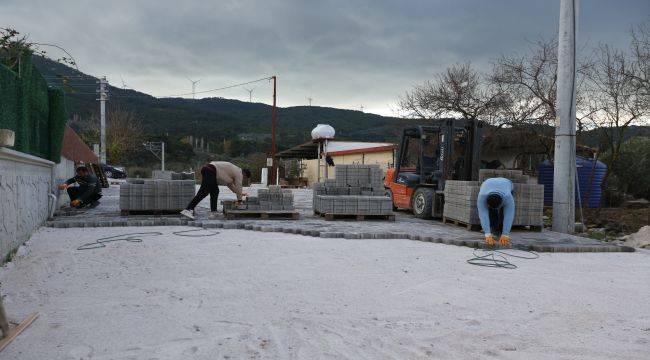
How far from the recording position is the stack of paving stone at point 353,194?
12.0m

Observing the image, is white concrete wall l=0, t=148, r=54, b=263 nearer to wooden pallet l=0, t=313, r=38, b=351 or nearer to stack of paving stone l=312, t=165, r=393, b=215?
wooden pallet l=0, t=313, r=38, b=351

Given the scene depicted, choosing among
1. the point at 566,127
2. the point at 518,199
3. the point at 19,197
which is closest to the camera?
the point at 19,197

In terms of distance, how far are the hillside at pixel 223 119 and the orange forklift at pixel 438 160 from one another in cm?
4940

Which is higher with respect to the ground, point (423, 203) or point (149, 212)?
point (423, 203)

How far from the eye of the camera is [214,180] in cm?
1182

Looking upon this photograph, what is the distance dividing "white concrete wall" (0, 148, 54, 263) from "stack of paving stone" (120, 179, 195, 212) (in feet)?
6.34

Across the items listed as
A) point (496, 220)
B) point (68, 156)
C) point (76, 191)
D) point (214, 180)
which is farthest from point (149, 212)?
point (496, 220)

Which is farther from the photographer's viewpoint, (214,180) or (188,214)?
(214,180)

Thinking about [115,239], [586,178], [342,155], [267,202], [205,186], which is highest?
[342,155]

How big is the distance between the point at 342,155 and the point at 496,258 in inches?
1089

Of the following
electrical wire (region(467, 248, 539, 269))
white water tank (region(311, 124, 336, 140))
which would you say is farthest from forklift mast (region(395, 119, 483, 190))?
white water tank (region(311, 124, 336, 140))

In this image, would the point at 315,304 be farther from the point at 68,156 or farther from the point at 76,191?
the point at 68,156

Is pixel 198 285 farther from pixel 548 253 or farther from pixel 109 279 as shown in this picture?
pixel 548 253

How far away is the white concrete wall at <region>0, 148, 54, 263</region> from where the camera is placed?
643 cm
